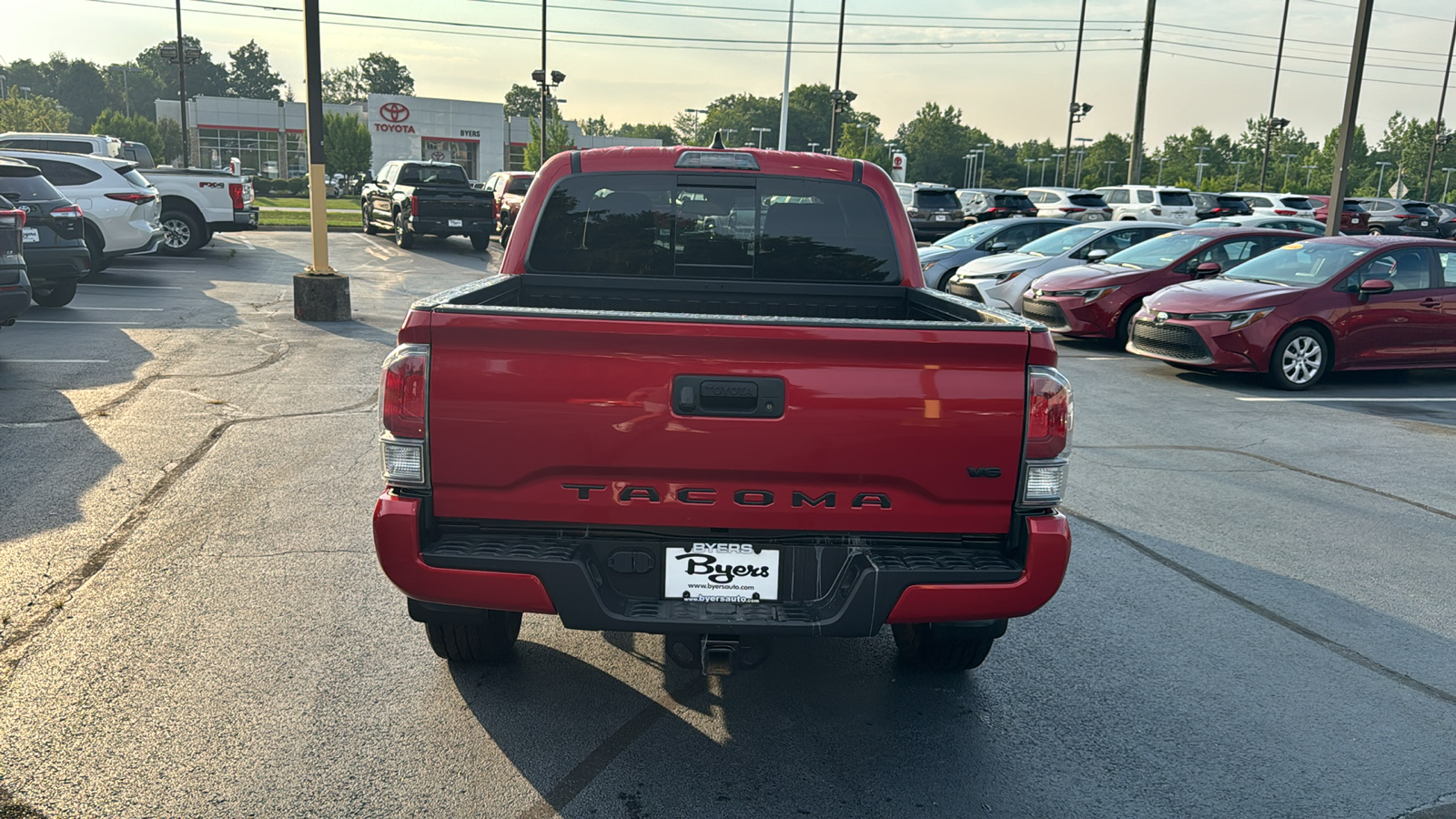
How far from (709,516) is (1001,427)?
0.89m

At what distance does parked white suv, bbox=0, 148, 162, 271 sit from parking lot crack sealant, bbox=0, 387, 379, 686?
35.5ft

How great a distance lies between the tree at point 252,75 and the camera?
16800cm

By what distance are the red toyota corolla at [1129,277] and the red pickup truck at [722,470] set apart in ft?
36.2

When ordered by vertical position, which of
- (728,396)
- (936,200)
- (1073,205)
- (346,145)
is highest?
(346,145)

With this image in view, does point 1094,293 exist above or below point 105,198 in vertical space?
below

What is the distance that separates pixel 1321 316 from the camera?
437 inches

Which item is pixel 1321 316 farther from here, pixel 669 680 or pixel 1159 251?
pixel 669 680

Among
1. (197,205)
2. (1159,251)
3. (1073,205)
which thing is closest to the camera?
(1159,251)

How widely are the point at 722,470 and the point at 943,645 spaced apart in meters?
1.41

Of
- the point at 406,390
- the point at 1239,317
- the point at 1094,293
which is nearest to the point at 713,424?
the point at 406,390

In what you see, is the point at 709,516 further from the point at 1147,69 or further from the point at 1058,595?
the point at 1147,69

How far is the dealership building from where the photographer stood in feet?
229

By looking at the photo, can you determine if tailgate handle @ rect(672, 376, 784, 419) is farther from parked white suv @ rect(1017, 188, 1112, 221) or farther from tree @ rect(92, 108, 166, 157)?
tree @ rect(92, 108, 166, 157)

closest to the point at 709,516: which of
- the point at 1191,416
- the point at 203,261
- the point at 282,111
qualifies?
the point at 1191,416
